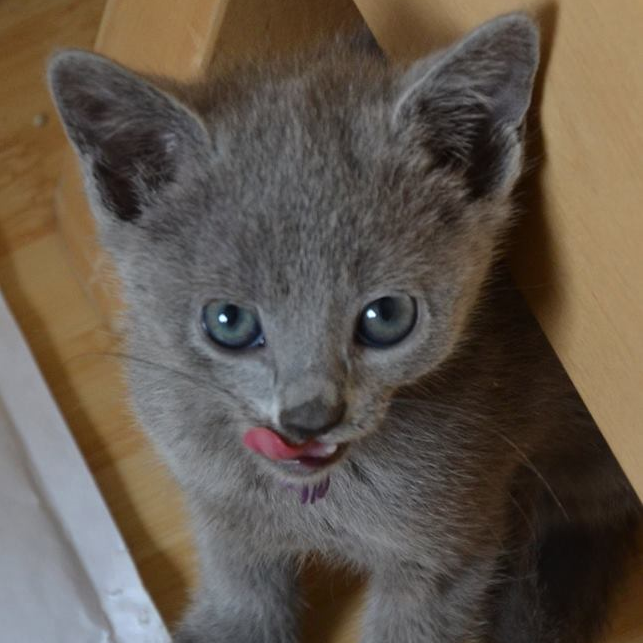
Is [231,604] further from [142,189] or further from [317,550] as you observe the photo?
[142,189]

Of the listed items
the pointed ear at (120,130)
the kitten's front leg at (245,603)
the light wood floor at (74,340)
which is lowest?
the kitten's front leg at (245,603)

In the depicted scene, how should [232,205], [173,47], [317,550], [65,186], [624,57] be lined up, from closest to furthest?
1. [624,57]
2. [232,205]
3. [317,550]
4. [173,47]
5. [65,186]

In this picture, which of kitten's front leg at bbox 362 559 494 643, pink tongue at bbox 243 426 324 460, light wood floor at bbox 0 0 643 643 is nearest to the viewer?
pink tongue at bbox 243 426 324 460

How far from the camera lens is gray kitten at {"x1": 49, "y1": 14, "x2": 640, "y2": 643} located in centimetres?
86

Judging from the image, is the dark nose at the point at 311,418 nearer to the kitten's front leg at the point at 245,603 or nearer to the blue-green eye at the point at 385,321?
the blue-green eye at the point at 385,321

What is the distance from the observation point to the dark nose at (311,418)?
2.74ft

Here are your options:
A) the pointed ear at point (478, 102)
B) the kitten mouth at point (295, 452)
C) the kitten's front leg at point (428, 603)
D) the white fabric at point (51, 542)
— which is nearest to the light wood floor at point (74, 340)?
the white fabric at point (51, 542)

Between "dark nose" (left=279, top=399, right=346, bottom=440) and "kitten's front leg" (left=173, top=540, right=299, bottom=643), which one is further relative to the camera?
"kitten's front leg" (left=173, top=540, right=299, bottom=643)

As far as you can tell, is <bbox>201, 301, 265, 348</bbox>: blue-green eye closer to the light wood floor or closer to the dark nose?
the dark nose

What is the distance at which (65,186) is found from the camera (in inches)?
60.7

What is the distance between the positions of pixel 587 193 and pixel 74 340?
0.85 m

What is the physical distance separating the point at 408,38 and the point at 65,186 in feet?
2.16

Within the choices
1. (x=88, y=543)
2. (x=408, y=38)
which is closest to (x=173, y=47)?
(x=408, y=38)

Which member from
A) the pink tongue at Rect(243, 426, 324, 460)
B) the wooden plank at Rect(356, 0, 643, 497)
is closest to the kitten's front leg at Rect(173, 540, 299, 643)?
the pink tongue at Rect(243, 426, 324, 460)
